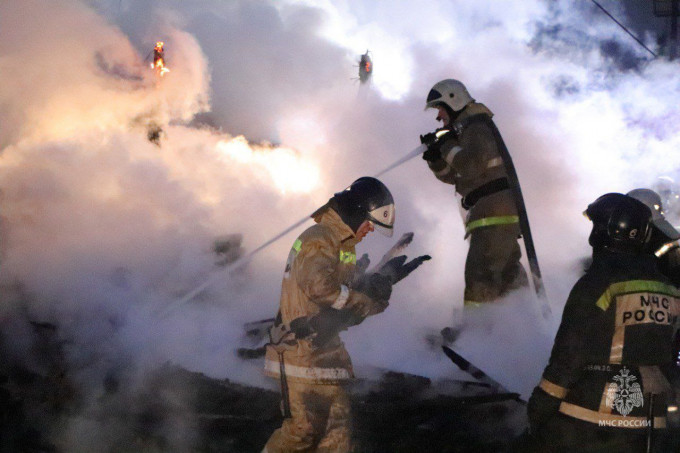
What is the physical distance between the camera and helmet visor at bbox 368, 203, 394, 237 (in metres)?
3.88

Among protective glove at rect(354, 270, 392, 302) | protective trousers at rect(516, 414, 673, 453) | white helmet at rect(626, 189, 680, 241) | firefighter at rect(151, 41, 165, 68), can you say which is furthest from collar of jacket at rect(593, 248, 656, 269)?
firefighter at rect(151, 41, 165, 68)

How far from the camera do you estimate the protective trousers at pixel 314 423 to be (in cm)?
356

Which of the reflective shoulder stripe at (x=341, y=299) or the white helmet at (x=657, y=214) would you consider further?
the white helmet at (x=657, y=214)

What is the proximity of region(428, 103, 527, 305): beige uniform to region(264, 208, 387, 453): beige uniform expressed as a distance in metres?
1.91

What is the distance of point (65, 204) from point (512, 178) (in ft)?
17.2

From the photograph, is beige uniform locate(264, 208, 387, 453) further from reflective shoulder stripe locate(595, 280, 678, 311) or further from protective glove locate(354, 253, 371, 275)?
reflective shoulder stripe locate(595, 280, 678, 311)

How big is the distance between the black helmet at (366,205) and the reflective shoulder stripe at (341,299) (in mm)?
356

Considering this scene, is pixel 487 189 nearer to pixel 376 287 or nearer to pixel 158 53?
pixel 376 287

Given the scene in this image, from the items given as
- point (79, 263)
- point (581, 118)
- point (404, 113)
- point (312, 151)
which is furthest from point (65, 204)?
point (581, 118)

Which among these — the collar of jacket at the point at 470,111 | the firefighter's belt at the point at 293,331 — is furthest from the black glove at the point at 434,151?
the firefighter's belt at the point at 293,331

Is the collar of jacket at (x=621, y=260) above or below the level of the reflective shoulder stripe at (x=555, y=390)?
above

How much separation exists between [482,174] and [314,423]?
8.66 ft

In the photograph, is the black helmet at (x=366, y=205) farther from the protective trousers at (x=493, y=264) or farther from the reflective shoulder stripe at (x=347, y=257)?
the protective trousers at (x=493, y=264)

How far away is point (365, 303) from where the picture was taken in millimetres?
3730
